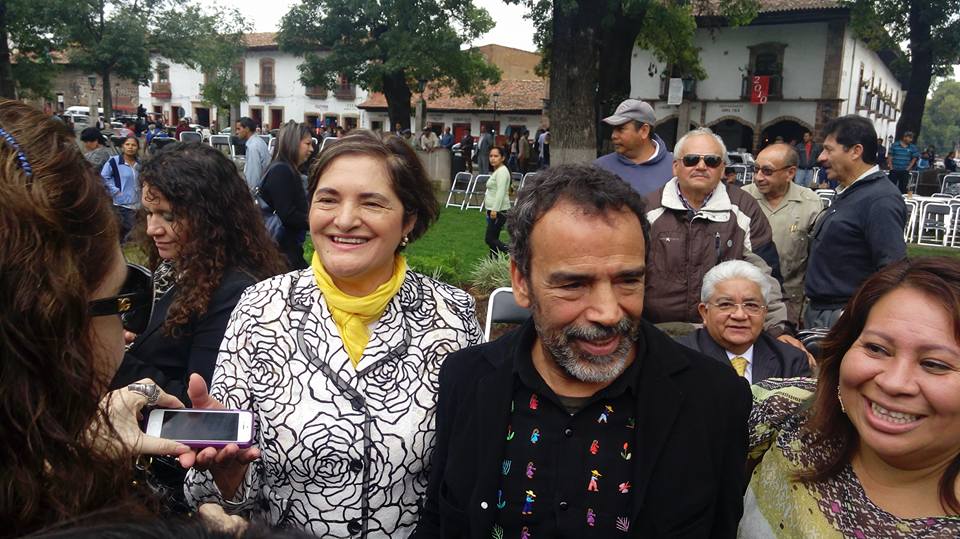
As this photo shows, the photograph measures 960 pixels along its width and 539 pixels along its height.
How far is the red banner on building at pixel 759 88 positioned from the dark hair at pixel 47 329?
3450 cm

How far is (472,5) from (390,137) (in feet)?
94.7

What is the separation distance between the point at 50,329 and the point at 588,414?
4.08ft

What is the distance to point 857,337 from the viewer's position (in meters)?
1.94

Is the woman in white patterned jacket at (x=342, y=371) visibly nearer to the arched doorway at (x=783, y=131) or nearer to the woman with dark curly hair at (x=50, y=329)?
the woman with dark curly hair at (x=50, y=329)

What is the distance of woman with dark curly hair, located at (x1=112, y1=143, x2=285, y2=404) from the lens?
2.80 meters

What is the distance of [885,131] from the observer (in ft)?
159

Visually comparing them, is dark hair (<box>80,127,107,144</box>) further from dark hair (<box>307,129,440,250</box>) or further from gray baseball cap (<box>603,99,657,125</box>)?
dark hair (<box>307,129,440,250</box>)

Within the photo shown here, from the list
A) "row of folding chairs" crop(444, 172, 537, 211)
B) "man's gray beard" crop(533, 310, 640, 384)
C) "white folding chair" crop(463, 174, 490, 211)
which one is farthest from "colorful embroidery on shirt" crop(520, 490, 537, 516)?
"white folding chair" crop(463, 174, 490, 211)

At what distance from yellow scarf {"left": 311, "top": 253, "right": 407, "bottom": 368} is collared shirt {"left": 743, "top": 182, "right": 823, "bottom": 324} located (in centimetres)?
378

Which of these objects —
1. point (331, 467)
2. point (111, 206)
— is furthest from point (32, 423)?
point (331, 467)

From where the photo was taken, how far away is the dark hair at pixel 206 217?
9.53 ft

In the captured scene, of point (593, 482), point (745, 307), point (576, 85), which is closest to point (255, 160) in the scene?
point (576, 85)

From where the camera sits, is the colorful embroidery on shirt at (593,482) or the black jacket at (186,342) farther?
the black jacket at (186,342)

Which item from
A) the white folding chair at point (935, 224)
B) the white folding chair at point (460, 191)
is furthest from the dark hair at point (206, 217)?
the white folding chair at point (460, 191)
